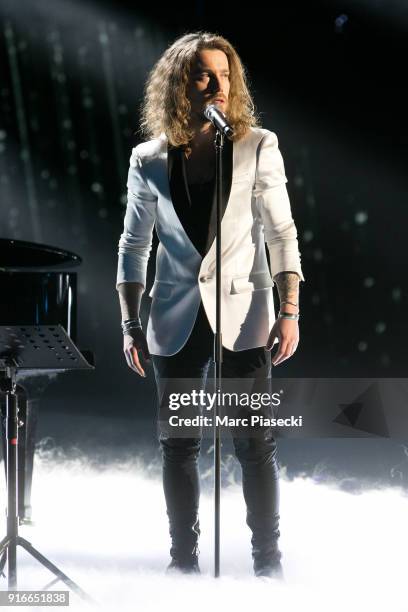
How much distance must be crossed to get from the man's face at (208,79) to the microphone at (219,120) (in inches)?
7.5

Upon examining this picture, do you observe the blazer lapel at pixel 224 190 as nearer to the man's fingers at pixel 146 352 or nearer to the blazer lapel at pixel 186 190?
the blazer lapel at pixel 186 190

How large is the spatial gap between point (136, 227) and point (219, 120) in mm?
509

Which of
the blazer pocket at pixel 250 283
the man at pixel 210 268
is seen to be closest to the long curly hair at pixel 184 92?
the man at pixel 210 268

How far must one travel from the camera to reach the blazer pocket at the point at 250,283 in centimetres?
198

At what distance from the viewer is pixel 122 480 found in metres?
3.42

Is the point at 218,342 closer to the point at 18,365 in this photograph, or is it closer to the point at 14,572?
the point at 18,365

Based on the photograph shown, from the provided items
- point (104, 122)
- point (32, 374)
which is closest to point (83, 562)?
point (32, 374)

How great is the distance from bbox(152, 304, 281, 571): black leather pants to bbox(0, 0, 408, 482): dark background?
1.36m

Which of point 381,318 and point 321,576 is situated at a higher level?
point 381,318

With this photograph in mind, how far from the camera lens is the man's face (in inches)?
79.2

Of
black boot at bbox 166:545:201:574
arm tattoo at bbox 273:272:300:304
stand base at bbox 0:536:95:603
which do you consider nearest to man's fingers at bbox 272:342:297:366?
arm tattoo at bbox 273:272:300:304

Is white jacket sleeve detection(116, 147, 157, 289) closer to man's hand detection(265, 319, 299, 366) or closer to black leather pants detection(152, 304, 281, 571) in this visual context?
black leather pants detection(152, 304, 281, 571)

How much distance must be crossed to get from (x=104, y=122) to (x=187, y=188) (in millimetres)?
1500

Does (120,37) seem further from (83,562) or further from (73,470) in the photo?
(83,562)
